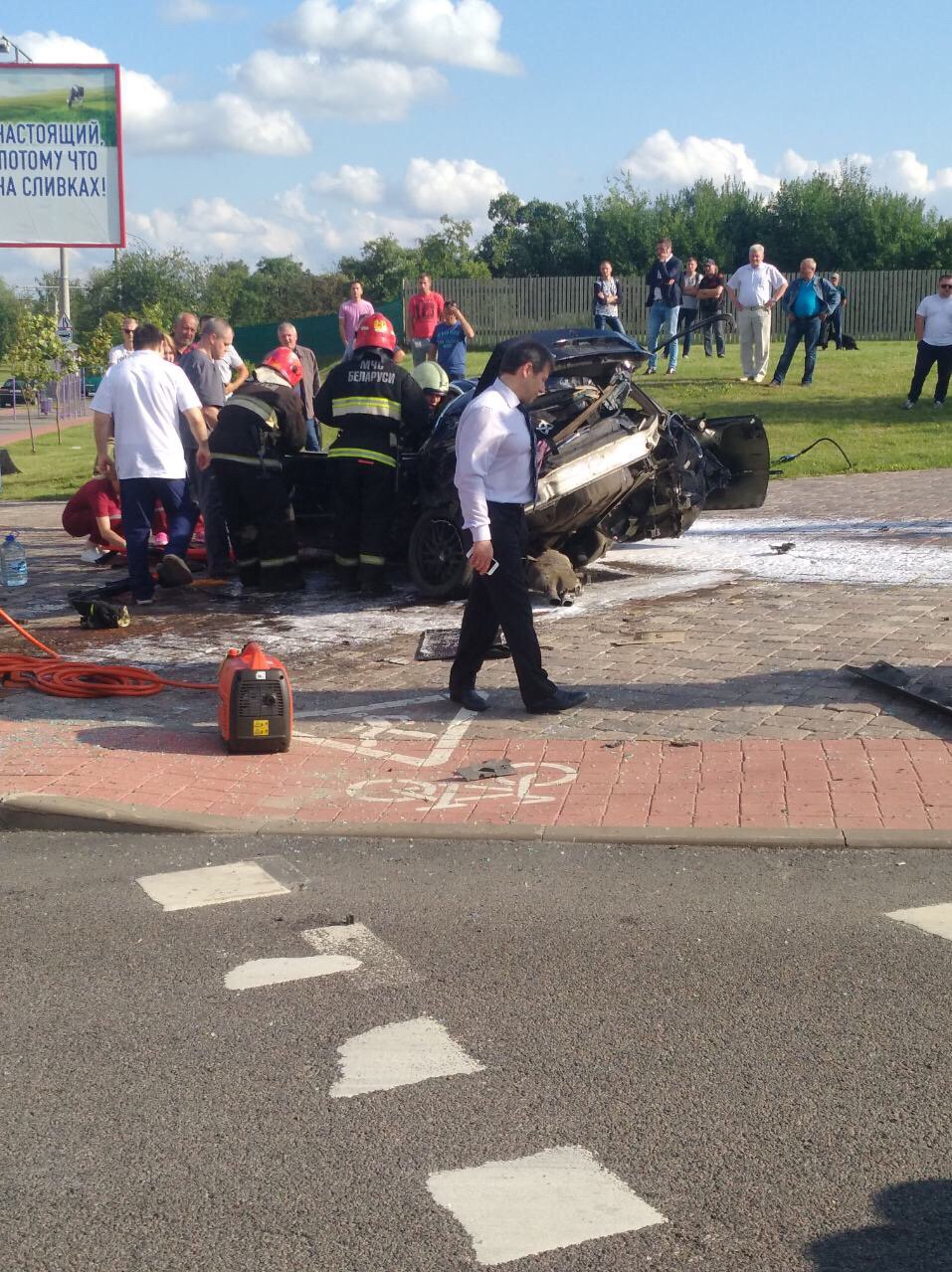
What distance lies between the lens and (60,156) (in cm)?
1967

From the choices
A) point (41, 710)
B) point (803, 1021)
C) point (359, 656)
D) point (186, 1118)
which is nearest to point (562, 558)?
point (359, 656)

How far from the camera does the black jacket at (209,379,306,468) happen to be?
10.6 m

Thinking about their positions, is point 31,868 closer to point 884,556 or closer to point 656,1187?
point 656,1187

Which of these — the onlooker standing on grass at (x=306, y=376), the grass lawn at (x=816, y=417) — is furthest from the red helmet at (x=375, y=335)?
the grass lawn at (x=816, y=417)

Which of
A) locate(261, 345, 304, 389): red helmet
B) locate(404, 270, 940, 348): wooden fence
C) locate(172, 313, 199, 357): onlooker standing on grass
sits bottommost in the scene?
locate(261, 345, 304, 389): red helmet

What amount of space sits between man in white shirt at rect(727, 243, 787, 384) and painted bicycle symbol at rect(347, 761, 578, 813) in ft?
53.7

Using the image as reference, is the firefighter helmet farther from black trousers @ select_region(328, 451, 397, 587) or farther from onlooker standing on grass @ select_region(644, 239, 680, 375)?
onlooker standing on grass @ select_region(644, 239, 680, 375)

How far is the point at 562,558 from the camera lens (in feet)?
34.0

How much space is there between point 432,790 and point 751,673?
2.49m

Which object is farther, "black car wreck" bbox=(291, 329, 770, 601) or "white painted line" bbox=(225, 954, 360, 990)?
"black car wreck" bbox=(291, 329, 770, 601)

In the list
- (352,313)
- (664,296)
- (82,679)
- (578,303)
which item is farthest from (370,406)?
(578,303)

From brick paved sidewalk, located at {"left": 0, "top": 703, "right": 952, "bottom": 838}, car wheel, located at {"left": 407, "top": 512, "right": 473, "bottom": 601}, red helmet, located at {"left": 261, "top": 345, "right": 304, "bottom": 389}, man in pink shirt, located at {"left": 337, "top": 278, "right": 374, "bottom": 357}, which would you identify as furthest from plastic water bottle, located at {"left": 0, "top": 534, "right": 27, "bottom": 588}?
man in pink shirt, located at {"left": 337, "top": 278, "right": 374, "bottom": 357}

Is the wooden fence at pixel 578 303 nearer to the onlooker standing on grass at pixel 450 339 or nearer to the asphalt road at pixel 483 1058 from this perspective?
the onlooker standing on grass at pixel 450 339

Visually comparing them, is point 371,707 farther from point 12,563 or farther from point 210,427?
point 210,427
